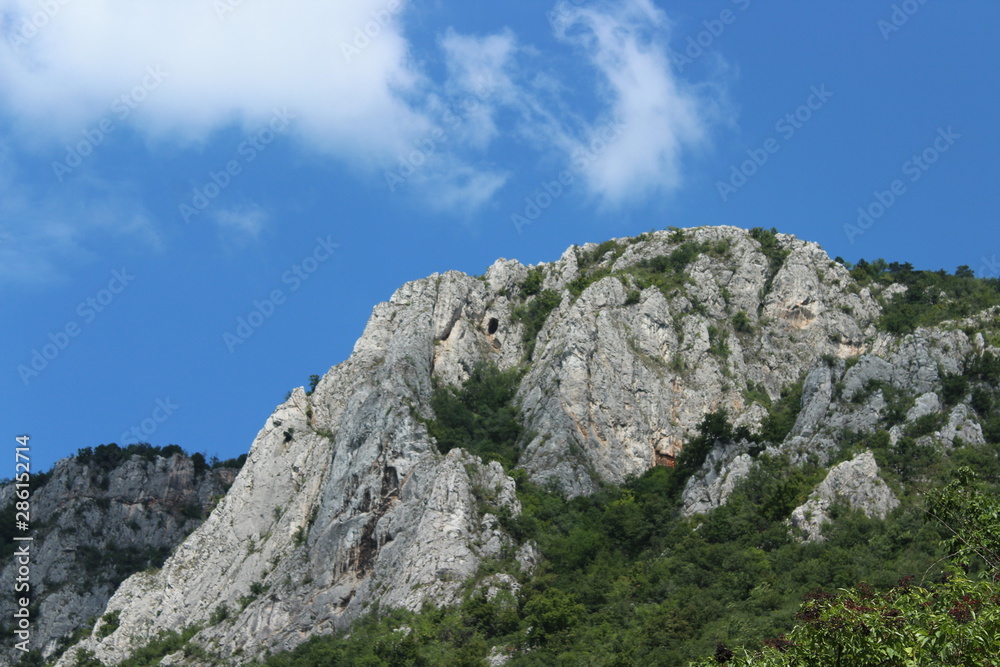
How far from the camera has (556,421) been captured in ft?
277

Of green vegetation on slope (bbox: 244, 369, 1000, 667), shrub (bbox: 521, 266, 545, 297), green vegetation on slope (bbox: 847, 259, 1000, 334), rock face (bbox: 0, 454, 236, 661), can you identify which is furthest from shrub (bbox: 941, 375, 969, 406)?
rock face (bbox: 0, 454, 236, 661)

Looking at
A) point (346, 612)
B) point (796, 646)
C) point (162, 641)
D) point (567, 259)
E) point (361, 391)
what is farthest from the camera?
point (567, 259)

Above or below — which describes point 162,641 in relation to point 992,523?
above

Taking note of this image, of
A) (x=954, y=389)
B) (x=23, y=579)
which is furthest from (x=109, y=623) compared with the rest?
(x=954, y=389)

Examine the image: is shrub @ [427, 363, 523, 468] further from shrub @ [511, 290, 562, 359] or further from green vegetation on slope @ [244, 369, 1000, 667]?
green vegetation on slope @ [244, 369, 1000, 667]

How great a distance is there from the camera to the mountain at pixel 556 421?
70.7 meters

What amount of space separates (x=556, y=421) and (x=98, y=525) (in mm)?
49657

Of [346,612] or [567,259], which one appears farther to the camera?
[567,259]

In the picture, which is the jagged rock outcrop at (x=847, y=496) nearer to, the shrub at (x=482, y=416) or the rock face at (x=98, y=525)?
the shrub at (x=482, y=416)

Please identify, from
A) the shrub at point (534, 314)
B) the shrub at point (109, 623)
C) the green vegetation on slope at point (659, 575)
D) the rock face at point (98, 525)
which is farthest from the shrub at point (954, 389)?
the rock face at point (98, 525)

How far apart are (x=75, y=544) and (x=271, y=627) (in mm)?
38312

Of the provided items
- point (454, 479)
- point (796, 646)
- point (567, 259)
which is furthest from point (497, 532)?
point (796, 646)

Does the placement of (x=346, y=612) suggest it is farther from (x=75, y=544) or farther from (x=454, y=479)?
(x=75, y=544)

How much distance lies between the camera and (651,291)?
95.8 metres
